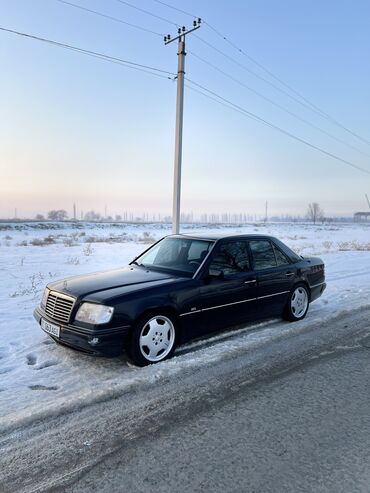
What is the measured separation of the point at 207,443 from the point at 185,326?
2.01 metres

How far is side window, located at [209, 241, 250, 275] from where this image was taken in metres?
5.49

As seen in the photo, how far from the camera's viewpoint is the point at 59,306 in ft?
15.3

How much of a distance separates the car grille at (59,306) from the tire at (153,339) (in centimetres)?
81

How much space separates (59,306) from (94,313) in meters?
0.60

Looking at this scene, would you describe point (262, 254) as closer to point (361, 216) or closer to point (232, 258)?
point (232, 258)

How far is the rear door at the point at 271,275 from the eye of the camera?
5973 millimetres

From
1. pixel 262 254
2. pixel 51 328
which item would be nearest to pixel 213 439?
pixel 51 328

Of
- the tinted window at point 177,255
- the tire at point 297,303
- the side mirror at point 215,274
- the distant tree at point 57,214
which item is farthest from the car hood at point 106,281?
the distant tree at point 57,214

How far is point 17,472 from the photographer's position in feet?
8.69

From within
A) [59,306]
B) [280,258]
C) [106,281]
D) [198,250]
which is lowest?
[59,306]

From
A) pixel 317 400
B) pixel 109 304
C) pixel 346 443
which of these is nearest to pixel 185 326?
pixel 109 304

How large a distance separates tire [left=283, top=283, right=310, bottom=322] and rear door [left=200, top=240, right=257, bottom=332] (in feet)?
3.20

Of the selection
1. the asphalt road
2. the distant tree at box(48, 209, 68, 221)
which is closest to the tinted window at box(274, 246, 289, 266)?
the asphalt road

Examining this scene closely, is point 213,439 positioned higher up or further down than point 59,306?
further down
